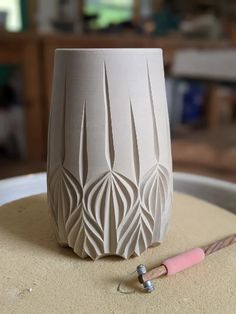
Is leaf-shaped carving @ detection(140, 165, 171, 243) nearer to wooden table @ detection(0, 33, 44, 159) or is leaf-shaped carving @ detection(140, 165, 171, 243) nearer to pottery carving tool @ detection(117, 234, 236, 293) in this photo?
pottery carving tool @ detection(117, 234, 236, 293)

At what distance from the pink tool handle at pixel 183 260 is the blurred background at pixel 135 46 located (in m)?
0.72

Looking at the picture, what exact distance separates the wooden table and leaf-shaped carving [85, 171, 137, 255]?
4.46 feet

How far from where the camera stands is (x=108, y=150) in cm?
36

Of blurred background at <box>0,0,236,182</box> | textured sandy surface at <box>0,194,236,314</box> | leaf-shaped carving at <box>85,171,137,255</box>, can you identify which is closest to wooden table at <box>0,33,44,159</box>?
blurred background at <box>0,0,236,182</box>

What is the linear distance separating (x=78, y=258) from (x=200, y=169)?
80 cm

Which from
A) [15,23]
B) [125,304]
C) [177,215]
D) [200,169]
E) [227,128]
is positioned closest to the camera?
[125,304]

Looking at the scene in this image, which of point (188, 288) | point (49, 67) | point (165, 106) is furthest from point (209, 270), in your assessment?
point (49, 67)

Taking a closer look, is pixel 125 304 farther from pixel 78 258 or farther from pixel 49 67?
pixel 49 67

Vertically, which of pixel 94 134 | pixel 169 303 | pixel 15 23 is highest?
pixel 15 23

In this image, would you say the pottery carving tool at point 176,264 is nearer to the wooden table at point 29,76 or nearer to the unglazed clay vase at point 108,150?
the unglazed clay vase at point 108,150

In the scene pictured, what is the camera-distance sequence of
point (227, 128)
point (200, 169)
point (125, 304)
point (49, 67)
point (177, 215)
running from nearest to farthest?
point (125, 304), point (177, 215), point (200, 169), point (227, 128), point (49, 67)

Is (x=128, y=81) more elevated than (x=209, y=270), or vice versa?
(x=128, y=81)

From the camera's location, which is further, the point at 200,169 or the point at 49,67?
the point at 49,67

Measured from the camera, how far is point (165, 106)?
39 centimetres
